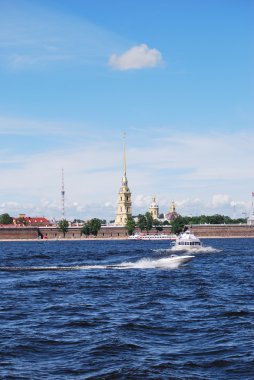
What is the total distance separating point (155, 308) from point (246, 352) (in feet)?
34.6

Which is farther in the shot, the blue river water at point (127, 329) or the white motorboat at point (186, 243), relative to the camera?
the white motorboat at point (186, 243)

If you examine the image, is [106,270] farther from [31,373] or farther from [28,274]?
[31,373]

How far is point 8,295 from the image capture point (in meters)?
40.3

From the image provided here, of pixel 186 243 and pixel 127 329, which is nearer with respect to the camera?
pixel 127 329

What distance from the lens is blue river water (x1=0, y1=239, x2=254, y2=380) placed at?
2075cm

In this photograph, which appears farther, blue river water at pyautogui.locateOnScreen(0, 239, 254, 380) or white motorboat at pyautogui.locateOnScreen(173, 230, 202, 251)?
white motorboat at pyautogui.locateOnScreen(173, 230, 202, 251)

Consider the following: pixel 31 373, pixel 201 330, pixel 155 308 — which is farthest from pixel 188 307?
pixel 31 373

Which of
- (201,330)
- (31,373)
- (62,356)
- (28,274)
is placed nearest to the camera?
(31,373)

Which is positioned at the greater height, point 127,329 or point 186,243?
point 186,243

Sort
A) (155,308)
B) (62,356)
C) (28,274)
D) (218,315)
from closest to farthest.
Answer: (62,356), (218,315), (155,308), (28,274)

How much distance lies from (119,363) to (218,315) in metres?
10.1

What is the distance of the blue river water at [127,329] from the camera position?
2075 cm

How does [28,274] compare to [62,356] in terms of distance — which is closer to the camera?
[62,356]

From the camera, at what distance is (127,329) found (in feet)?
88.5
